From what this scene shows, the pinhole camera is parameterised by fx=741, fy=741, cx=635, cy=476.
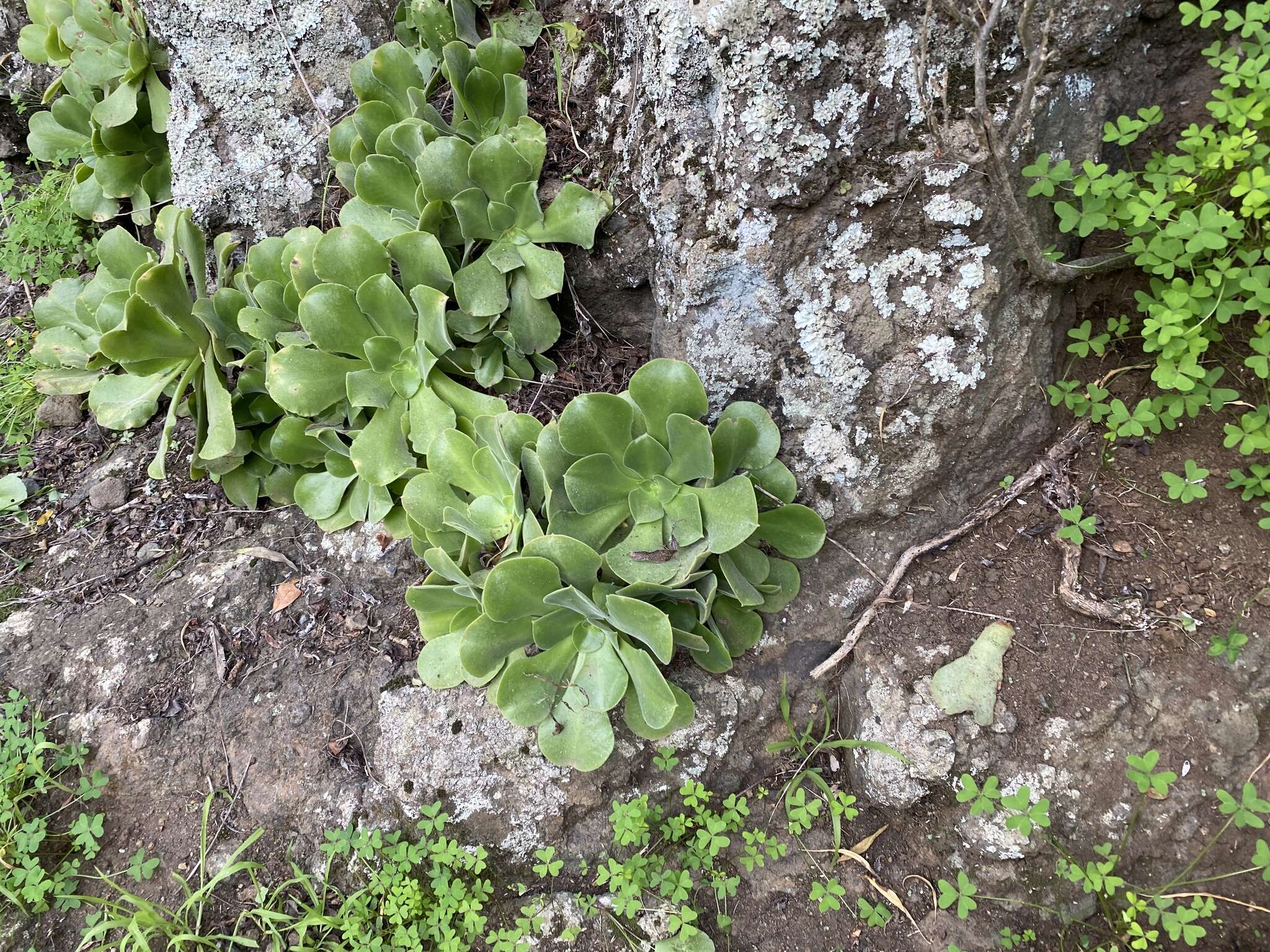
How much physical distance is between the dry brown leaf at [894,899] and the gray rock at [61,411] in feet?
11.2

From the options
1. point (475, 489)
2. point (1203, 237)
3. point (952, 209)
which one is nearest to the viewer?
point (1203, 237)

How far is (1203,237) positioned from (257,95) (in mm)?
2921

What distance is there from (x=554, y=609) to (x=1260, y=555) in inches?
63.0

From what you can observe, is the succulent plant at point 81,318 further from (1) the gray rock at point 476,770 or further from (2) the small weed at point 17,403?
(1) the gray rock at point 476,770

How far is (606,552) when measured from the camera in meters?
1.83

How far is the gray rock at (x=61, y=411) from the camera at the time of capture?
3.06 meters

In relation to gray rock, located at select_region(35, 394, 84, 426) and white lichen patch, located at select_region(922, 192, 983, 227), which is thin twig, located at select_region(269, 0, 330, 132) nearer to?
gray rock, located at select_region(35, 394, 84, 426)

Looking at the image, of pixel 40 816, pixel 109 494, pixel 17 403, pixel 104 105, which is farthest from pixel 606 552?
pixel 17 403

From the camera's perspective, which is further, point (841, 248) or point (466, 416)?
point (466, 416)

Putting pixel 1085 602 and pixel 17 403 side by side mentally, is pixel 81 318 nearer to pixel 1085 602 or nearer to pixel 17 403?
pixel 17 403

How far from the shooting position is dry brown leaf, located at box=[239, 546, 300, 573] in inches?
95.0

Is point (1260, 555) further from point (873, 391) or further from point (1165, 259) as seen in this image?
point (873, 391)

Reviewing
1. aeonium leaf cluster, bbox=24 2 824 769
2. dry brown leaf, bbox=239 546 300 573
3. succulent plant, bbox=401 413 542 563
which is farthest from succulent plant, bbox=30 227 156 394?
succulent plant, bbox=401 413 542 563

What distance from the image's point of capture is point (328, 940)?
6.07 feet
